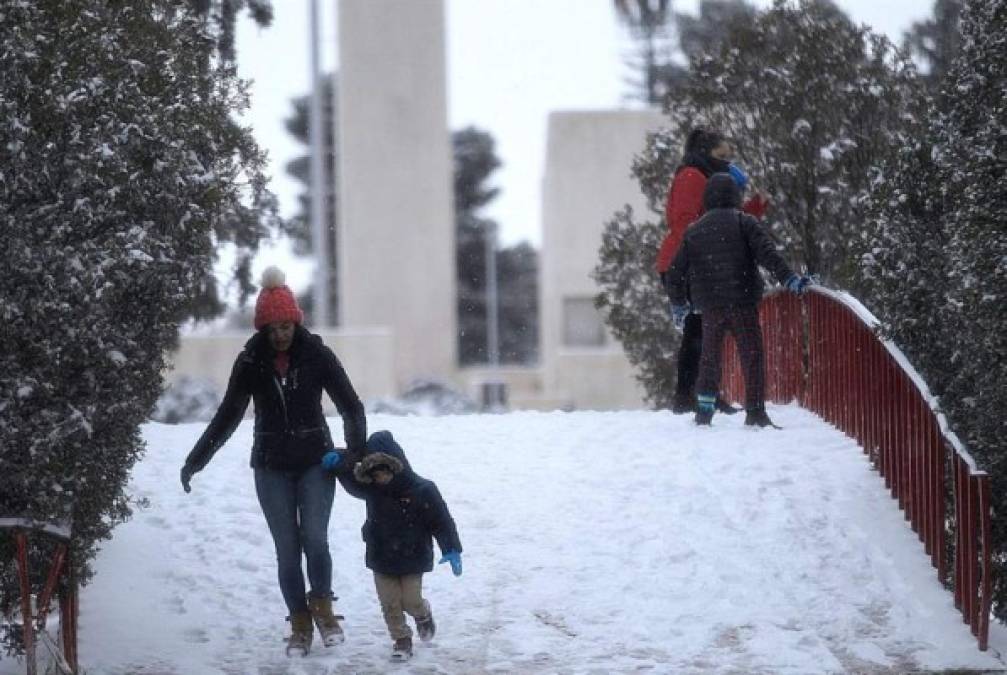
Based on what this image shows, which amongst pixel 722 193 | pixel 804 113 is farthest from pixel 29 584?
pixel 804 113

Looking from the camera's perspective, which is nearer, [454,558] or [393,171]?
[454,558]

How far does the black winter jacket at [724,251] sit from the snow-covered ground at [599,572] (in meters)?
0.90

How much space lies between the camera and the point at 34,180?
7.51 m

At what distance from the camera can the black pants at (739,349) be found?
1178 centimetres

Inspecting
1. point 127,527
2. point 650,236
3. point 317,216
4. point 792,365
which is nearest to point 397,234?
point 317,216

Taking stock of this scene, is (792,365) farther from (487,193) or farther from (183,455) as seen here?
(487,193)

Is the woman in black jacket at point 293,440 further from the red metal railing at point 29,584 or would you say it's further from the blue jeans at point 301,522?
the red metal railing at point 29,584

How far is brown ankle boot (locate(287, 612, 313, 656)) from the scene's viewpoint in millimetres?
8219

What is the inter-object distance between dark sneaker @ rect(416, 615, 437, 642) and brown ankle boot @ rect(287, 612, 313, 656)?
1.63 ft

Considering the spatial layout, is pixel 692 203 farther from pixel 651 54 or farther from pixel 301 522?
pixel 651 54

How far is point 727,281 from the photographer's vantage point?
38.9ft

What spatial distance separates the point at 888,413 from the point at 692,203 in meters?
3.15

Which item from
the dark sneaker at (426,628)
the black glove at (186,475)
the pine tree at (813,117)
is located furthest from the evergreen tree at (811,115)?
the black glove at (186,475)

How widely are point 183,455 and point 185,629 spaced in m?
3.48
